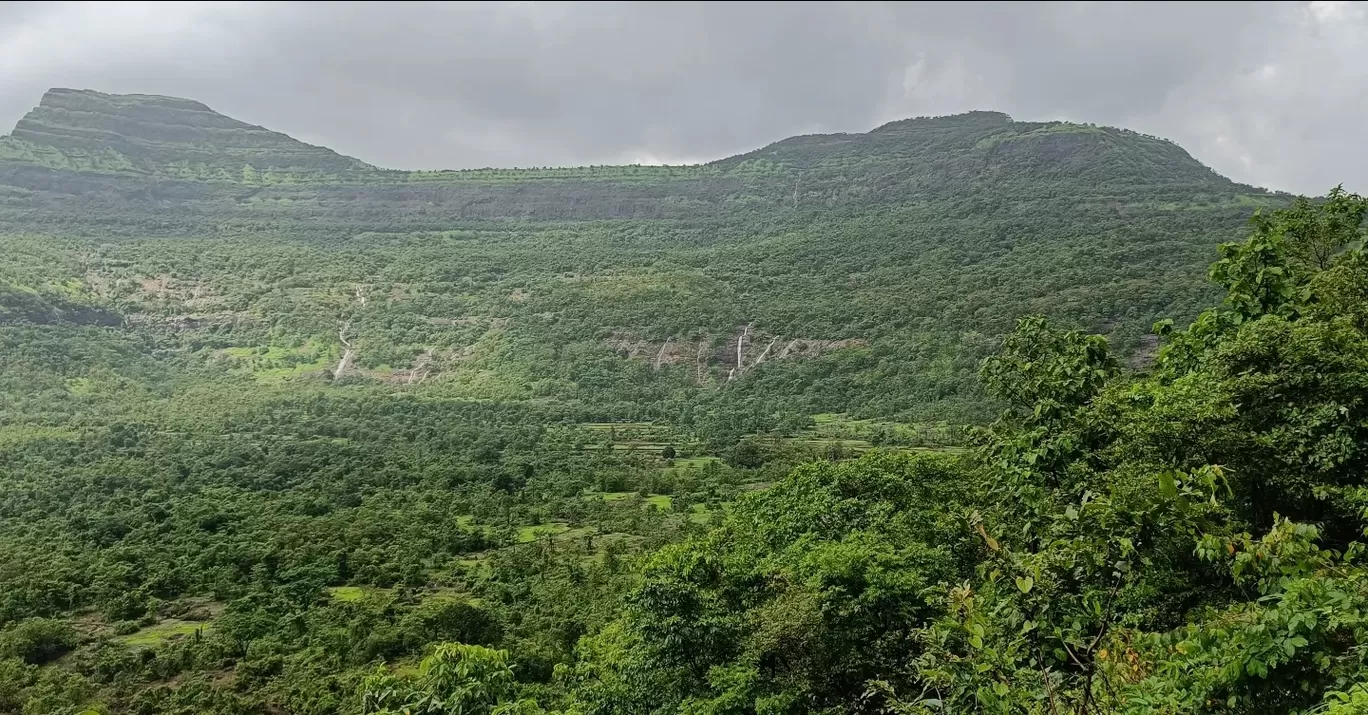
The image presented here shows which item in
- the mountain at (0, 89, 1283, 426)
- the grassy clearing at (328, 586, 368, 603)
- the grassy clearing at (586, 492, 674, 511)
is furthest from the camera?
the mountain at (0, 89, 1283, 426)

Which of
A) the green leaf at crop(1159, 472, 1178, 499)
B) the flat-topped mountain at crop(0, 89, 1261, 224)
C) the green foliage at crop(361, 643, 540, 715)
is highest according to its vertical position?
the flat-topped mountain at crop(0, 89, 1261, 224)

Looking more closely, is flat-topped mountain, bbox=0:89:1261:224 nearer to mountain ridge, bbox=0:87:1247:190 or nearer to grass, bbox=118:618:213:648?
mountain ridge, bbox=0:87:1247:190

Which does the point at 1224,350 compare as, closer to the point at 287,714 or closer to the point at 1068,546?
the point at 1068,546

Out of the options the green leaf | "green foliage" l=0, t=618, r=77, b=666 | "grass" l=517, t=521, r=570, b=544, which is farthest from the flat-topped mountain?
the green leaf

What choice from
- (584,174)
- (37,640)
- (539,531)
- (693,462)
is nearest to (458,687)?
(37,640)

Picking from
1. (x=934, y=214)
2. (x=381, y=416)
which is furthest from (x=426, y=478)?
(x=934, y=214)

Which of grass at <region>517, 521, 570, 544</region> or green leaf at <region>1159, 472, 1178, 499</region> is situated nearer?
green leaf at <region>1159, 472, 1178, 499</region>

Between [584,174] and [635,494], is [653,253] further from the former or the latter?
[635,494]
